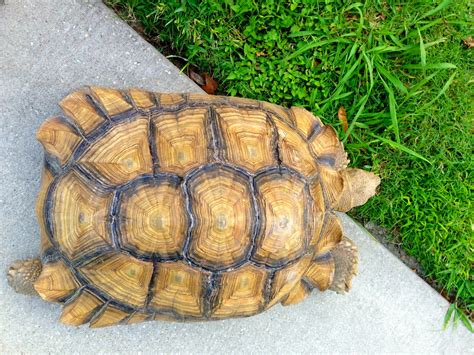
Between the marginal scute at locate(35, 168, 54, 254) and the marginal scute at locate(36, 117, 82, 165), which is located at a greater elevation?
the marginal scute at locate(36, 117, 82, 165)

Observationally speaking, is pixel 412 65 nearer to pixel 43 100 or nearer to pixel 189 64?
pixel 189 64

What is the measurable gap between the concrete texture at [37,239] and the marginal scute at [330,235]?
1.88 ft

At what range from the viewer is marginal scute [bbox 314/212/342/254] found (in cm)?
253

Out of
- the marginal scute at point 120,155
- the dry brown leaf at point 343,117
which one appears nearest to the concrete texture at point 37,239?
the dry brown leaf at point 343,117

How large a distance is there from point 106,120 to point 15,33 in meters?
0.94

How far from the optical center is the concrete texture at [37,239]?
2814 millimetres

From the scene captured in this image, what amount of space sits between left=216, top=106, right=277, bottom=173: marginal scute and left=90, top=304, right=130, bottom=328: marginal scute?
893 mm

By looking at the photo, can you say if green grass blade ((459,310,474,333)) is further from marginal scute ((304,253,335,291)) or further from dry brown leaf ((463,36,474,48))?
dry brown leaf ((463,36,474,48))

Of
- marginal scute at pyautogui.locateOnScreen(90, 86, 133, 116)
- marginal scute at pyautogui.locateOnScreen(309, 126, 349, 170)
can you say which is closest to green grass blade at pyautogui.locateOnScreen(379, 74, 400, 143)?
marginal scute at pyautogui.locateOnScreen(309, 126, 349, 170)

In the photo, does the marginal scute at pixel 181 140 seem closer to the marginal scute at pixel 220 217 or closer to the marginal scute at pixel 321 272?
the marginal scute at pixel 220 217

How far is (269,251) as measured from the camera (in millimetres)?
2225

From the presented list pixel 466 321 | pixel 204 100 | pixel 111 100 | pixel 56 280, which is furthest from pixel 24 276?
pixel 466 321

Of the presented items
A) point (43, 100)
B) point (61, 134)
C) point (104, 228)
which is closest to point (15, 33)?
point (43, 100)

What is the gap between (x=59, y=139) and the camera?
2.37 metres
